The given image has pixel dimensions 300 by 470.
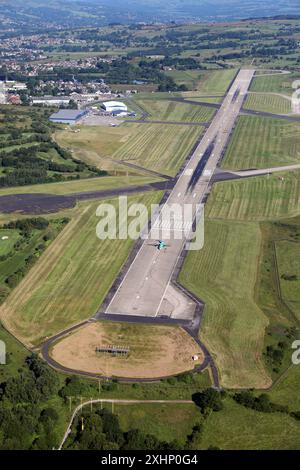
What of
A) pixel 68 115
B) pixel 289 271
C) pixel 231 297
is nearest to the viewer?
pixel 231 297

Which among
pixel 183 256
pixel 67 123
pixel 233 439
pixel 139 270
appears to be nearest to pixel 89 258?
pixel 139 270

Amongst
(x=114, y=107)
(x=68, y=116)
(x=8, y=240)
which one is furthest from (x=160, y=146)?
(x=8, y=240)

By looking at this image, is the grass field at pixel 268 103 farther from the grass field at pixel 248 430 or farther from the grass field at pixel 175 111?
the grass field at pixel 248 430

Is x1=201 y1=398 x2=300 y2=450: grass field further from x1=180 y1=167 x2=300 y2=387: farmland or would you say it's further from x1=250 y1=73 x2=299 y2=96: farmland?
x1=250 y1=73 x2=299 y2=96: farmland

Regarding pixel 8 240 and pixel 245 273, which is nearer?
pixel 245 273

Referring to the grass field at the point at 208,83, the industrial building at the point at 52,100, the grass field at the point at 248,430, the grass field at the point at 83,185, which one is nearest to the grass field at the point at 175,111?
the grass field at the point at 208,83

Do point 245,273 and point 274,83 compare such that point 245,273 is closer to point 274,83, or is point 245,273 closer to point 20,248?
point 20,248

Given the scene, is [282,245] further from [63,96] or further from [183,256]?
[63,96]

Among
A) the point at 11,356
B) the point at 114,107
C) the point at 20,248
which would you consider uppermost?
the point at 114,107
